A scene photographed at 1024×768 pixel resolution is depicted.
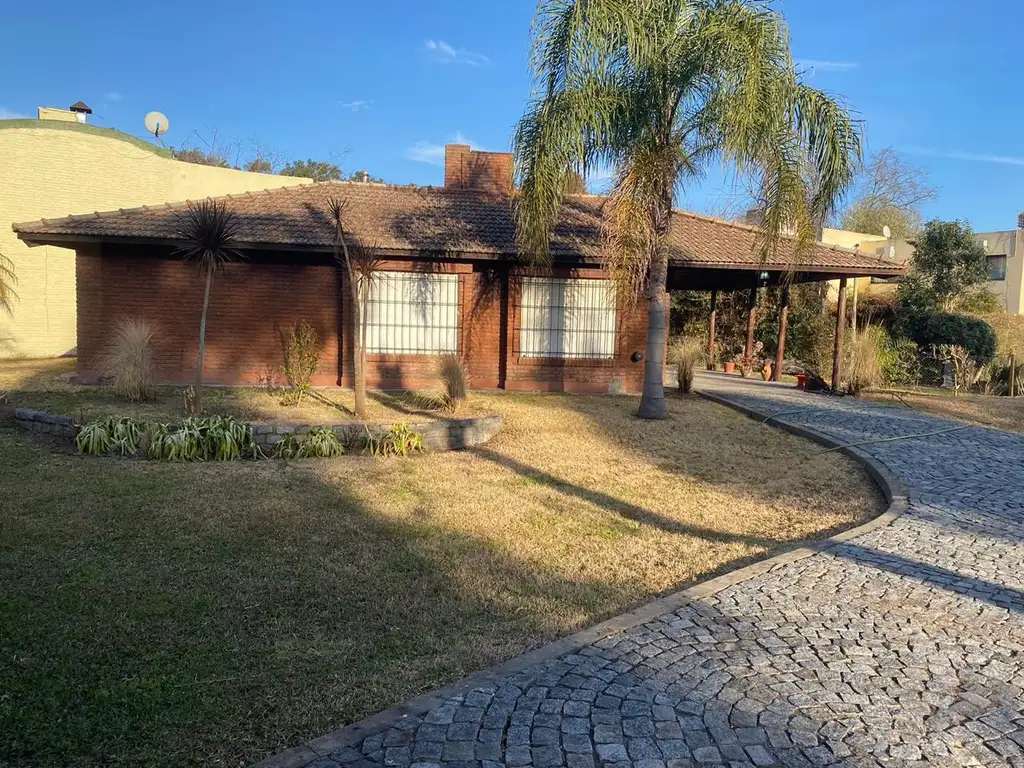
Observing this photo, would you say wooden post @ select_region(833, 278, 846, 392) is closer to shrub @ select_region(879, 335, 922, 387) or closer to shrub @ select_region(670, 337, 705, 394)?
shrub @ select_region(670, 337, 705, 394)

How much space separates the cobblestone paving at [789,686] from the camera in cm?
265

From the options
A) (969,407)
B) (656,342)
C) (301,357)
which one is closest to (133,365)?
(301,357)

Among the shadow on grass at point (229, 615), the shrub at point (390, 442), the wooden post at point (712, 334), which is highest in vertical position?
the wooden post at point (712, 334)

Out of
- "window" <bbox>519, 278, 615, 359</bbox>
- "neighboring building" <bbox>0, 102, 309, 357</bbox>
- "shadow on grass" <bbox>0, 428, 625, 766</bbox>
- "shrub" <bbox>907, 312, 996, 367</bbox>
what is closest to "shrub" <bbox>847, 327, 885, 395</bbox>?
"window" <bbox>519, 278, 615, 359</bbox>

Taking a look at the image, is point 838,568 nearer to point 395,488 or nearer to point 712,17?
point 395,488

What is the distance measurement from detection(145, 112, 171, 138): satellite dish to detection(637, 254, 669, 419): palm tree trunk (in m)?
16.2

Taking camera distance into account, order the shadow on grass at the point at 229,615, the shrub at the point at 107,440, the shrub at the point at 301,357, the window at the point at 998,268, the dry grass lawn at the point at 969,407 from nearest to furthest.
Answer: the shadow on grass at the point at 229,615
the shrub at the point at 107,440
the shrub at the point at 301,357
the dry grass lawn at the point at 969,407
the window at the point at 998,268

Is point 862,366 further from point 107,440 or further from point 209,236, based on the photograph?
point 107,440

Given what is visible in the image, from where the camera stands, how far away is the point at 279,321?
42.5ft

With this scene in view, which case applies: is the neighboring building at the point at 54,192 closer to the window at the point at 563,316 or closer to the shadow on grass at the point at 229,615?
the window at the point at 563,316

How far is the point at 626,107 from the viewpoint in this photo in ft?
32.0

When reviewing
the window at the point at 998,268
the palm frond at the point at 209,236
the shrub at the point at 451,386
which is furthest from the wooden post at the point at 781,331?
the window at the point at 998,268

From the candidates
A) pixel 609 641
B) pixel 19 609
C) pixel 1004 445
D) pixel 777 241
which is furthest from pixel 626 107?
pixel 19 609

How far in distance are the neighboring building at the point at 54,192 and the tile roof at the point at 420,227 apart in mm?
7015
